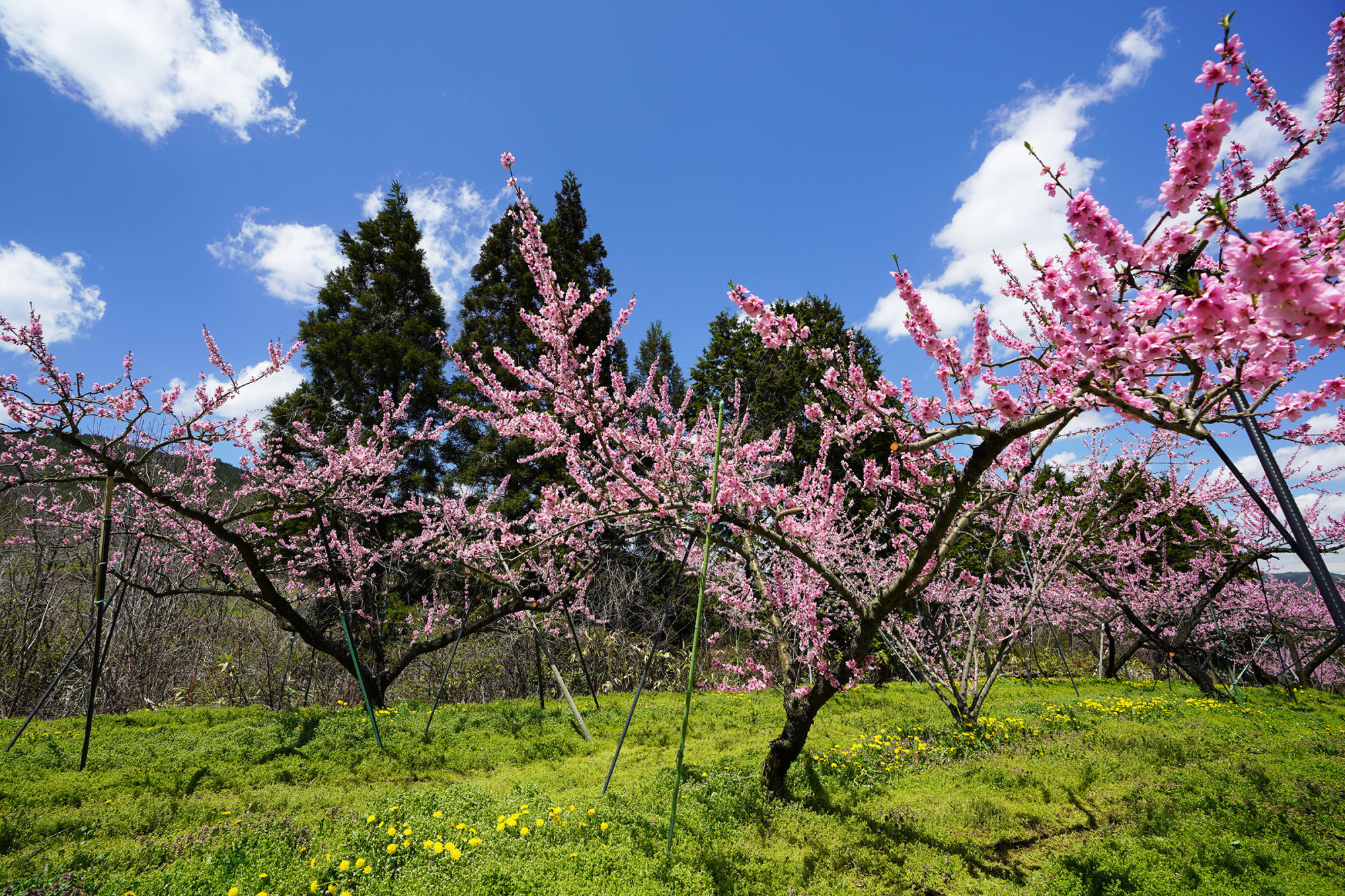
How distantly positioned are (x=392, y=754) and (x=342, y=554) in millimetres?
5052

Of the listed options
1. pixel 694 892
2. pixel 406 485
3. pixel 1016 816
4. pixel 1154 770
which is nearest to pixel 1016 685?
pixel 1154 770

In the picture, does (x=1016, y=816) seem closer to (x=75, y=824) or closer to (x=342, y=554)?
(x=75, y=824)

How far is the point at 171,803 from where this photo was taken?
4.43 m

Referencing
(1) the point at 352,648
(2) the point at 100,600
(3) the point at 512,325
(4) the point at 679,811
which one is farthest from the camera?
(3) the point at 512,325

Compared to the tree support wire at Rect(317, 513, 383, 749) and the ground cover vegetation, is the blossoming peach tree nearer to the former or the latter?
the ground cover vegetation

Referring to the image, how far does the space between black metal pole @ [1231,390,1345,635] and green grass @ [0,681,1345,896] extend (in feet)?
6.74

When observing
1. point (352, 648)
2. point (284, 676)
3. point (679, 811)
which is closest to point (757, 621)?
point (679, 811)

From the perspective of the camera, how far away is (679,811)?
13.7 feet

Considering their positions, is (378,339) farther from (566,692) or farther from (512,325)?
(566,692)

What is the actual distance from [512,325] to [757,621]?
14.6 m

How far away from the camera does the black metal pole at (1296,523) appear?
90.7 inches

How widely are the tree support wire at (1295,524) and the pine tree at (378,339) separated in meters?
17.1

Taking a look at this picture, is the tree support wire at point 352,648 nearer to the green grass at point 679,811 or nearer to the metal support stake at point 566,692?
the green grass at point 679,811

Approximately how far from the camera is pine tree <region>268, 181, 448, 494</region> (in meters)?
16.4
